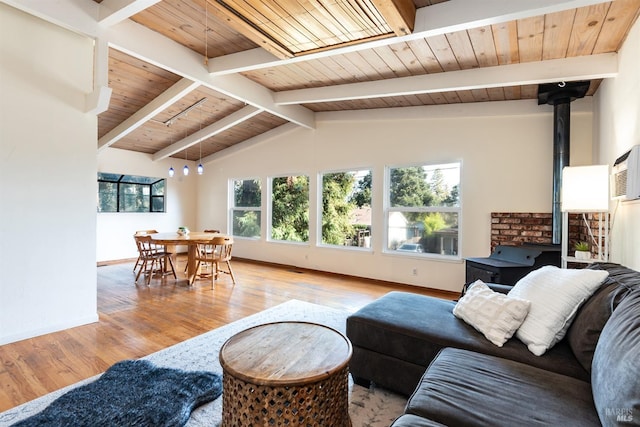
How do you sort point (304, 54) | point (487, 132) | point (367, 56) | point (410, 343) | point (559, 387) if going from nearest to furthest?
1. point (559, 387)
2. point (410, 343)
3. point (304, 54)
4. point (367, 56)
5. point (487, 132)

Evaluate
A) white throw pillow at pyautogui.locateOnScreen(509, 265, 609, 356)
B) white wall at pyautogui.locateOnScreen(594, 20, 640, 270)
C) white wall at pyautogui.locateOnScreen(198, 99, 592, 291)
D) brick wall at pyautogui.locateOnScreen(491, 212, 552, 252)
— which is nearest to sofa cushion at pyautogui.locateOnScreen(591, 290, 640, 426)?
white throw pillow at pyautogui.locateOnScreen(509, 265, 609, 356)

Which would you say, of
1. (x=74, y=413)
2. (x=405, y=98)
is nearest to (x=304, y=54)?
(x=405, y=98)

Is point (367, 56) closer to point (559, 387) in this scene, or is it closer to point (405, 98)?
point (405, 98)

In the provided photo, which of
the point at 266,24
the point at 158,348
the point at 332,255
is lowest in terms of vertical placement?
the point at 158,348

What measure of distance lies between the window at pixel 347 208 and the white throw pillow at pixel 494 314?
10.9 feet

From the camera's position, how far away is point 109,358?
2.44m

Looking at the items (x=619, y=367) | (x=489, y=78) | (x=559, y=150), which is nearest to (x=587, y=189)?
(x=559, y=150)

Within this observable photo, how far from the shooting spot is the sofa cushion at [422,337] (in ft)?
5.18

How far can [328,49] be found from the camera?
2.87 m

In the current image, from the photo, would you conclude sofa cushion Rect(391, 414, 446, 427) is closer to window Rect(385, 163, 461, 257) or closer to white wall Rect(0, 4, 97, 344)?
white wall Rect(0, 4, 97, 344)

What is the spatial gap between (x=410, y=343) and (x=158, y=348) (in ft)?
6.80

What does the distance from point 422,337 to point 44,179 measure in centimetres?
344

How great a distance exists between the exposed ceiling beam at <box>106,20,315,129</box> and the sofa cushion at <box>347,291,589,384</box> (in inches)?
128

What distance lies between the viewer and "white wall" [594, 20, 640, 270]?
223 cm
